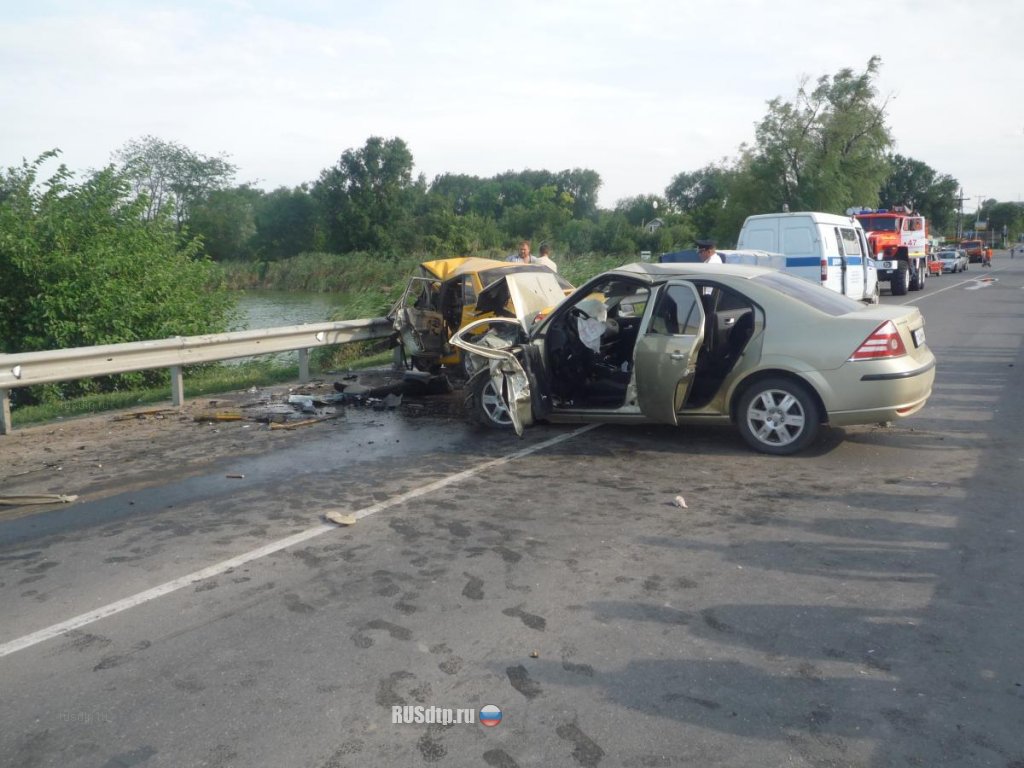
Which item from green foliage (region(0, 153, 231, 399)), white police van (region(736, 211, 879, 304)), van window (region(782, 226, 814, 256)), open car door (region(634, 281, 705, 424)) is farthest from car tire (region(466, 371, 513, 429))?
van window (region(782, 226, 814, 256))

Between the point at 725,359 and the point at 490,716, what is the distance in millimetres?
4994

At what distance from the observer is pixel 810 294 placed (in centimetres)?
786

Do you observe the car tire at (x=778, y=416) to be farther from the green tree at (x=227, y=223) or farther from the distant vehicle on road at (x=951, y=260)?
the green tree at (x=227, y=223)

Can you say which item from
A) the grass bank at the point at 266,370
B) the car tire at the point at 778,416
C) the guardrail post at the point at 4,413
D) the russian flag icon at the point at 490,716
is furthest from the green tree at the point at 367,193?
the russian flag icon at the point at 490,716

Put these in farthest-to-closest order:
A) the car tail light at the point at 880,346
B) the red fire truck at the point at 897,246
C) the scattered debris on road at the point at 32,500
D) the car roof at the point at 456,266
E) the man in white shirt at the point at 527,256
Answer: the red fire truck at the point at 897,246 → the man in white shirt at the point at 527,256 → the car roof at the point at 456,266 → the car tail light at the point at 880,346 → the scattered debris on road at the point at 32,500

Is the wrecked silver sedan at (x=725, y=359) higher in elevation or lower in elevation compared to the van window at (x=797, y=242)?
lower

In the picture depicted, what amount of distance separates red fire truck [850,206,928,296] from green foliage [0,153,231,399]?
2192 cm

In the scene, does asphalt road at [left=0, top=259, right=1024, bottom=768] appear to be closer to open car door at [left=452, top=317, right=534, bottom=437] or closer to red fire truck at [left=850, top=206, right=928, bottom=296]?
open car door at [left=452, top=317, right=534, bottom=437]

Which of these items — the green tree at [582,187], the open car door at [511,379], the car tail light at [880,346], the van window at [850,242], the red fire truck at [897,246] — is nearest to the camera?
the car tail light at [880,346]

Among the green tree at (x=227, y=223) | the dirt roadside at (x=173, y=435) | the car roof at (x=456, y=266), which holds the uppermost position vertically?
the green tree at (x=227, y=223)

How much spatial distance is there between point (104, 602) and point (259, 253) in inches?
3231

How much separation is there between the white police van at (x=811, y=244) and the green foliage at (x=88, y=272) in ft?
37.4

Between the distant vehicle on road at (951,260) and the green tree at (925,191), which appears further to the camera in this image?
the green tree at (925,191)

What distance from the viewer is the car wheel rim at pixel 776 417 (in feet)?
24.4
